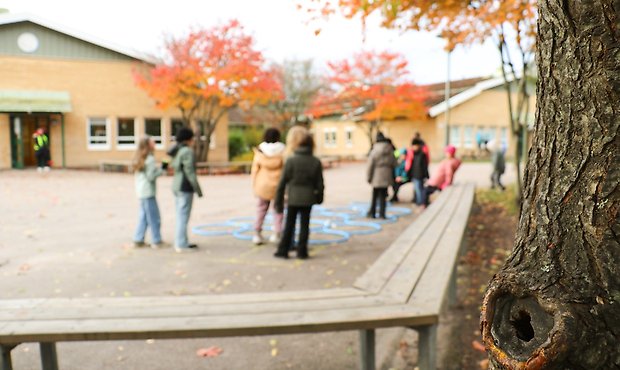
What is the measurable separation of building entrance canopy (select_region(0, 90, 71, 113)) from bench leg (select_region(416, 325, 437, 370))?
2520cm

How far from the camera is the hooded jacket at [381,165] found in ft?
35.2

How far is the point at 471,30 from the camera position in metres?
11.5

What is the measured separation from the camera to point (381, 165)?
10.8m

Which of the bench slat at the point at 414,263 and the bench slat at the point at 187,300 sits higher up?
the bench slat at the point at 414,263

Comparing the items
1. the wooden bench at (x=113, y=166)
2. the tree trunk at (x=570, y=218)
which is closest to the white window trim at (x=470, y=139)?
the wooden bench at (x=113, y=166)

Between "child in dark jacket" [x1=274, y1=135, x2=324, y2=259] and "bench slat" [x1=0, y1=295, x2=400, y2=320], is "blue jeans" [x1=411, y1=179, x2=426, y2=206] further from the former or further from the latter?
"bench slat" [x1=0, y1=295, x2=400, y2=320]

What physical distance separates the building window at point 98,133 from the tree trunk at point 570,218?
2812 cm

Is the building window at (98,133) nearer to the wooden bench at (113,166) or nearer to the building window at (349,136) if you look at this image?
the wooden bench at (113,166)

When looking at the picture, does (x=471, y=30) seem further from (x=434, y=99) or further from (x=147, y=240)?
(x=434, y=99)

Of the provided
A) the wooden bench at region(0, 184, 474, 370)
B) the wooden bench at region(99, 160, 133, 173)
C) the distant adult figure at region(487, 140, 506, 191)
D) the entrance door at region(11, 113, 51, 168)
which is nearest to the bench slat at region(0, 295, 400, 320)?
the wooden bench at region(0, 184, 474, 370)

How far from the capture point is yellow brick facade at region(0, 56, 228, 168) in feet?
80.6

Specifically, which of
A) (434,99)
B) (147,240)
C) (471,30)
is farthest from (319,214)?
(434,99)

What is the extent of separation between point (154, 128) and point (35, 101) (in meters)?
6.15

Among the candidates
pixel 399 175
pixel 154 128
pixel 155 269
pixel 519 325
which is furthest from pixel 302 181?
pixel 154 128
